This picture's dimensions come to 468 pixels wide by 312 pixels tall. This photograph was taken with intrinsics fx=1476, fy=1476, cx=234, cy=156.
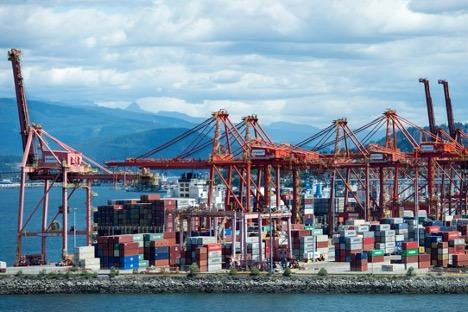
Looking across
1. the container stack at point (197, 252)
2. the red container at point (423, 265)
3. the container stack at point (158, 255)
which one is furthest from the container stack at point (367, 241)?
the container stack at point (158, 255)

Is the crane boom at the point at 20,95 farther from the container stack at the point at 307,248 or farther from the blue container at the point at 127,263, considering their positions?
the container stack at the point at 307,248

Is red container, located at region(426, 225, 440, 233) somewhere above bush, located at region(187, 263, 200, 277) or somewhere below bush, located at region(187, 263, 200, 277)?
above

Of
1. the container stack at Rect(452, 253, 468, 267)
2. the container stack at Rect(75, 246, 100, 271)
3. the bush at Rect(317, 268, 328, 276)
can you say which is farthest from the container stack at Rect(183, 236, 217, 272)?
the container stack at Rect(452, 253, 468, 267)

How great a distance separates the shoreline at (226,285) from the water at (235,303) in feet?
2.30

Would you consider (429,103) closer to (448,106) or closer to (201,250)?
(448,106)

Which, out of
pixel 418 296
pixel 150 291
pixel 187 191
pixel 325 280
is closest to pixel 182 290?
pixel 150 291

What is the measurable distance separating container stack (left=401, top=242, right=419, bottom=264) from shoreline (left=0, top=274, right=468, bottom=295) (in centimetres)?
477

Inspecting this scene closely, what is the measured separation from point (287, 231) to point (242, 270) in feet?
13.4

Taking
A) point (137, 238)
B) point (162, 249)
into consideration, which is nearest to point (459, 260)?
point (162, 249)

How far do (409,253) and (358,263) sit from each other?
3251 millimetres

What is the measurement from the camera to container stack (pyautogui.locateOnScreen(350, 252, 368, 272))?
6512 cm

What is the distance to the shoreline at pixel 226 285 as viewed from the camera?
60.7m

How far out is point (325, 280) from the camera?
201 ft

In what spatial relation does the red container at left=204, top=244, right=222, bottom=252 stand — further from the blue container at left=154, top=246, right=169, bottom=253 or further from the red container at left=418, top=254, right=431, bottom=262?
the red container at left=418, top=254, right=431, bottom=262
